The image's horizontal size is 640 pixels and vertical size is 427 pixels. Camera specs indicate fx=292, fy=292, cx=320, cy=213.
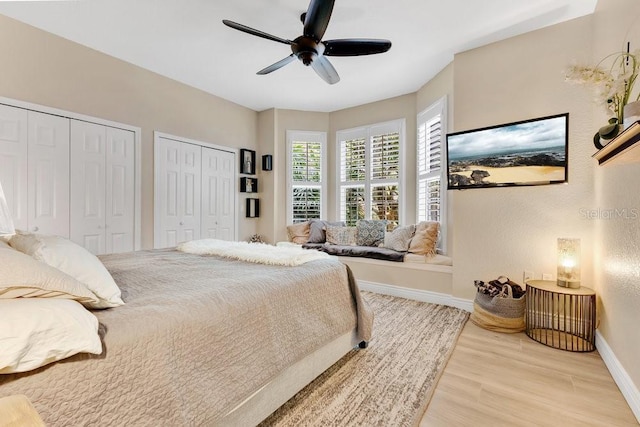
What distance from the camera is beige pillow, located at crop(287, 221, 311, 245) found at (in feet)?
→ 15.8

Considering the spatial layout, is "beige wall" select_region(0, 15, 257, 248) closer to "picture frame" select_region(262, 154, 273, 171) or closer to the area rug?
"picture frame" select_region(262, 154, 273, 171)

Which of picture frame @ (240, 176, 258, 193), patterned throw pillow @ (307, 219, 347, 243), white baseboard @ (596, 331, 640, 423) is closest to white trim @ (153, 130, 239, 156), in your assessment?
picture frame @ (240, 176, 258, 193)

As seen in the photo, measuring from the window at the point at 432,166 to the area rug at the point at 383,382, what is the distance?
4.94ft

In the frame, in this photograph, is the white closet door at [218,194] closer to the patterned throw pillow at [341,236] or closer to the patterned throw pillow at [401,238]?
the patterned throw pillow at [341,236]

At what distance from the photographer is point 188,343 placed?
108cm

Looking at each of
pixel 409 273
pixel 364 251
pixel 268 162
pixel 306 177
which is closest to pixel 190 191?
pixel 268 162

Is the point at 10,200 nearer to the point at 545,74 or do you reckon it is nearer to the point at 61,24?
the point at 61,24

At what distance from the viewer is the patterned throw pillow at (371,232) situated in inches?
169

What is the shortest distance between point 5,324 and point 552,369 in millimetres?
2835

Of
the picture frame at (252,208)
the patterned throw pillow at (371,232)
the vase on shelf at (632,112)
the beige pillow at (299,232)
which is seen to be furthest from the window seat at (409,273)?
the vase on shelf at (632,112)

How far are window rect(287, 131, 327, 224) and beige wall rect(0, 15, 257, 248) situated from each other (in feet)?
3.72

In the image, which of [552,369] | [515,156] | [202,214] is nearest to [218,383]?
[552,369]

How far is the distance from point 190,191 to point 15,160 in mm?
1785

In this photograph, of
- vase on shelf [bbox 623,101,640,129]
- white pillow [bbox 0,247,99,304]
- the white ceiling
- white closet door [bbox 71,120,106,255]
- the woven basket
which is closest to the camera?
white pillow [bbox 0,247,99,304]
